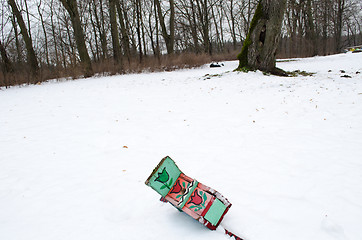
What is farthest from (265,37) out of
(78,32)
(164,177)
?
(78,32)

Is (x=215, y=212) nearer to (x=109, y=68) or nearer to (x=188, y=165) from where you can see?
(x=188, y=165)

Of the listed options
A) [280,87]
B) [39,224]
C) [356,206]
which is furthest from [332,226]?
[280,87]

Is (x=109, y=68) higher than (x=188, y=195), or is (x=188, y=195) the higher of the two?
(x=109, y=68)

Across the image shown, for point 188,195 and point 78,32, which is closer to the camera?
point 188,195

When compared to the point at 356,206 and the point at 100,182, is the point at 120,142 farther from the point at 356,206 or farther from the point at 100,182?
the point at 356,206

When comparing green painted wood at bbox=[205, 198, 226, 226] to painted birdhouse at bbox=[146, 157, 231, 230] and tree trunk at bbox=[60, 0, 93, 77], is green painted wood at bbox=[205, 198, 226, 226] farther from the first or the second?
tree trunk at bbox=[60, 0, 93, 77]

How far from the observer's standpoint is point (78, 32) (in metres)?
12.1

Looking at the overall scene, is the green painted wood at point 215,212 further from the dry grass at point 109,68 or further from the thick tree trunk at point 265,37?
the dry grass at point 109,68

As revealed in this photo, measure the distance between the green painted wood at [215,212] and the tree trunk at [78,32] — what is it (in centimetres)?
1243

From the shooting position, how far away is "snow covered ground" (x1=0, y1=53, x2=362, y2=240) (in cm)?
187

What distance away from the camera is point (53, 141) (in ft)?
12.3

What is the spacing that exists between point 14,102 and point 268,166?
7640mm

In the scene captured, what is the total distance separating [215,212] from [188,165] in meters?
1.15

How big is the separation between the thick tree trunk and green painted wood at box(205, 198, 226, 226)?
8.06 m
